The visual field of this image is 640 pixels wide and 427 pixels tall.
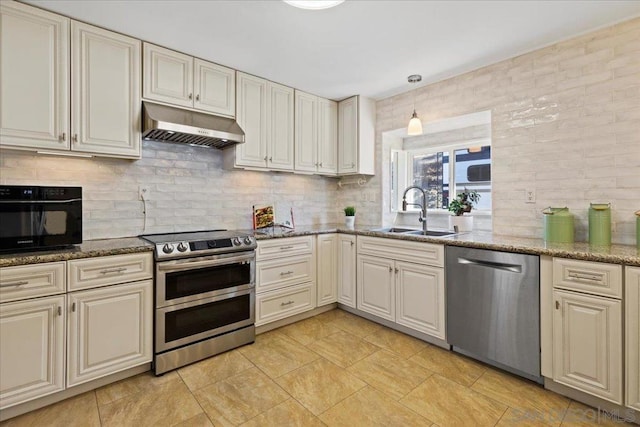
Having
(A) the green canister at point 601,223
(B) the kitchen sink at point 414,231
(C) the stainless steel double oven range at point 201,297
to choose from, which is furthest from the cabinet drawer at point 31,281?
(A) the green canister at point 601,223

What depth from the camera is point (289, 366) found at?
2.29 metres

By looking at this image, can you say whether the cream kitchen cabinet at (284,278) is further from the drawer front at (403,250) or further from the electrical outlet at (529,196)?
the electrical outlet at (529,196)

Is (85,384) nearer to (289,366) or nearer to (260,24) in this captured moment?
(289,366)

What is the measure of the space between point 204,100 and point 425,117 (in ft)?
7.00

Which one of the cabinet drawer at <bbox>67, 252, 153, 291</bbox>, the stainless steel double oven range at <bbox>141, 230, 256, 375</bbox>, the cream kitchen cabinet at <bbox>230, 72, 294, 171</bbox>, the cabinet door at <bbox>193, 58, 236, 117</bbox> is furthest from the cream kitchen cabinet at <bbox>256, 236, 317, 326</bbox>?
the cabinet door at <bbox>193, 58, 236, 117</bbox>

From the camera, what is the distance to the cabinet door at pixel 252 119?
293cm

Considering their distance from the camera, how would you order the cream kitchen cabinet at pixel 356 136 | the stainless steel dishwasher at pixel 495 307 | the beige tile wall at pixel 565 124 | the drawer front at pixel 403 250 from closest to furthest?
the stainless steel dishwasher at pixel 495 307 < the beige tile wall at pixel 565 124 < the drawer front at pixel 403 250 < the cream kitchen cabinet at pixel 356 136

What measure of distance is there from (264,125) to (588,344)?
2925 mm

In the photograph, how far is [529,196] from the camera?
2555mm

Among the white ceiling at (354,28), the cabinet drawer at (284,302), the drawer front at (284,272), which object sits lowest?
the cabinet drawer at (284,302)

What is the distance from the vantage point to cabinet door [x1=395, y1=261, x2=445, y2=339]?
2.52m

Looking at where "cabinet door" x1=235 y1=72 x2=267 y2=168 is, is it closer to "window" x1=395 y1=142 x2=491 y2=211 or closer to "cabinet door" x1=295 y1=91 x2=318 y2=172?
"cabinet door" x1=295 y1=91 x2=318 y2=172

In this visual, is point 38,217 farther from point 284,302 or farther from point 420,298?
point 420,298

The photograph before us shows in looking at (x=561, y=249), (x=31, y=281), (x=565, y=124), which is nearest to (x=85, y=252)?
(x=31, y=281)
